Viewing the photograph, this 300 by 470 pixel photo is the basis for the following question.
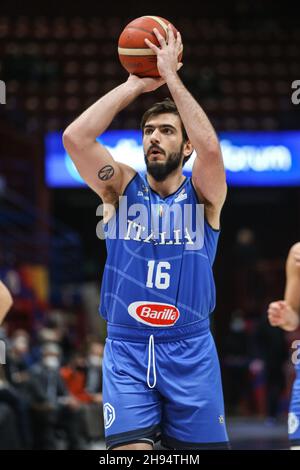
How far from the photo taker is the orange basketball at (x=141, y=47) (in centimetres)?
461

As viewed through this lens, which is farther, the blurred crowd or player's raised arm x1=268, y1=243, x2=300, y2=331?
the blurred crowd

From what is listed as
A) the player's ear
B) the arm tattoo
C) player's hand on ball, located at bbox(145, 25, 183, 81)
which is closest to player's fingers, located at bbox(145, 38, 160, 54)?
player's hand on ball, located at bbox(145, 25, 183, 81)

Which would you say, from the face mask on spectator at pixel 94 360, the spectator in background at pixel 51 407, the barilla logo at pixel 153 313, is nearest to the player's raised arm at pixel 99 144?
the barilla logo at pixel 153 313

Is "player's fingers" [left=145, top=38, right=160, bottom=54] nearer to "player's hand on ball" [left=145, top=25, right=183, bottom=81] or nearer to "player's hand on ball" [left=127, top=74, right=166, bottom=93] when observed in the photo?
"player's hand on ball" [left=145, top=25, right=183, bottom=81]

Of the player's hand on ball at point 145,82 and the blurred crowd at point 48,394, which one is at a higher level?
the player's hand on ball at point 145,82

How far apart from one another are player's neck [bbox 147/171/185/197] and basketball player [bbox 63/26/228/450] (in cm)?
2

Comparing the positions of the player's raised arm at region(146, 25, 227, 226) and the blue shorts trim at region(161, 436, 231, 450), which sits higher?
the player's raised arm at region(146, 25, 227, 226)

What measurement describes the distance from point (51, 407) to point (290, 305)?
665 cm

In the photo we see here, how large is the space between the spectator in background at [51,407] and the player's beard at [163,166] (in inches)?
278

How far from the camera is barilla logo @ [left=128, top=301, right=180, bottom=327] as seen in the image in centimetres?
446

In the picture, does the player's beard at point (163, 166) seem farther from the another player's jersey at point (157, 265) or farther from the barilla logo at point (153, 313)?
the barilla logo at point (153, 313)

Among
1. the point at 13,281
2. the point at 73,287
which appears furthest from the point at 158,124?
the point at 73,287

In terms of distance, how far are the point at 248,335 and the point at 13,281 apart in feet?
17.2
